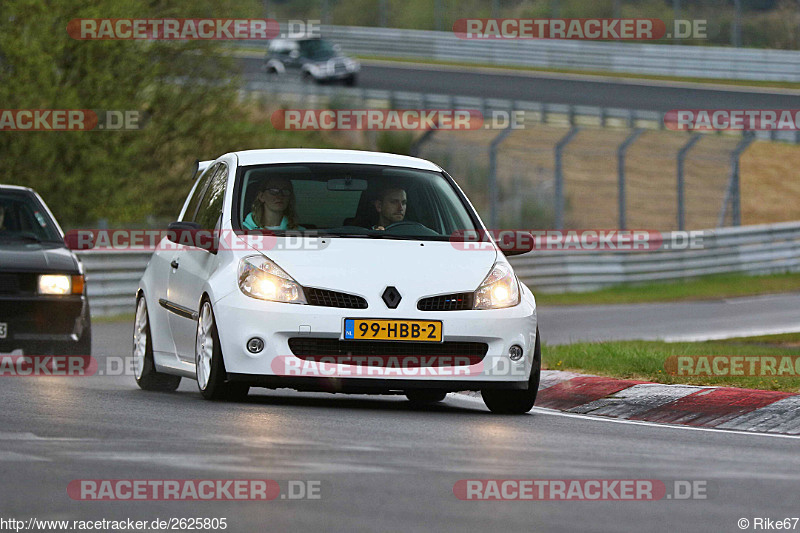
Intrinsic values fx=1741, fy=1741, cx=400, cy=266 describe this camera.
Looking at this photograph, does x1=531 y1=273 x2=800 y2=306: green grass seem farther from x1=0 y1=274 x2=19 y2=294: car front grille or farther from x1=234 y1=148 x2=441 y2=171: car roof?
x1=234 y1=148 x2=441 y2=171: car roof

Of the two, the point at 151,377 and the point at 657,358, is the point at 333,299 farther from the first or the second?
the point at 657,358

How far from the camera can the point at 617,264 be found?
2800 centimetres

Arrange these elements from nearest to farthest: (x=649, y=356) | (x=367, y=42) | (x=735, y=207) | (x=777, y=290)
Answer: (x=649, y=356)
(x=777, y=290)
(x=735, y=207)
(x=367, y=42)

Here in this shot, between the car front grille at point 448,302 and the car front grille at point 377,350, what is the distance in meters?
0.20

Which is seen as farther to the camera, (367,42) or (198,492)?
(367,42)

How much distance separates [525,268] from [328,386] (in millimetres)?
16427

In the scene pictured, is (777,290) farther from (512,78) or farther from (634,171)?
(512,78)

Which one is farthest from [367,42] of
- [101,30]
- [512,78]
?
[101,30]

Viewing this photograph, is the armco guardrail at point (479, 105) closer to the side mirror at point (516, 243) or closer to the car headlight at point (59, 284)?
the car headlight at point (59, 284)

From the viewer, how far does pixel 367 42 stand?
6144cm

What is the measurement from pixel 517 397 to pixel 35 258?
5.17m

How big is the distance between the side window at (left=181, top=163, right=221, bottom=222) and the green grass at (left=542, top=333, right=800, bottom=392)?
302 cm

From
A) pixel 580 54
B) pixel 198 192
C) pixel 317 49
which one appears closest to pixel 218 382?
pixel 198 192

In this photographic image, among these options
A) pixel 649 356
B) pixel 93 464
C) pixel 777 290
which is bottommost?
pixel 777 290
